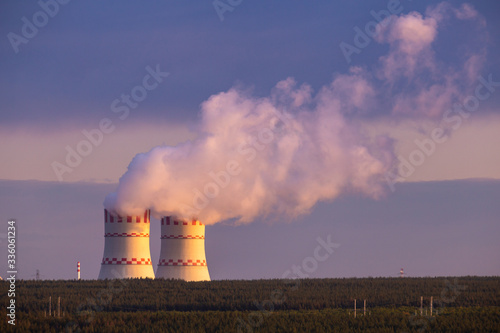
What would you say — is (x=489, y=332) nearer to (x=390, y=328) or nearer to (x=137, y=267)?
(x=390, y=328)

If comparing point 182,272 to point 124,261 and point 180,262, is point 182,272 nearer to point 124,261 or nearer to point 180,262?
point 180,262

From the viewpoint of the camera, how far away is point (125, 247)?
5947 cm

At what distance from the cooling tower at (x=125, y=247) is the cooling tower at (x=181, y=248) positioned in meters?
1.33

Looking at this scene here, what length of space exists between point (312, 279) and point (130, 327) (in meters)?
32.8

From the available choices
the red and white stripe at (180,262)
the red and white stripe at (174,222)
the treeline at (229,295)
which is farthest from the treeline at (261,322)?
the red and white stripe at (174,222)

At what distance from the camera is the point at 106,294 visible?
188 feet

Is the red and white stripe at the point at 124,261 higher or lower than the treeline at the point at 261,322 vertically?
higher

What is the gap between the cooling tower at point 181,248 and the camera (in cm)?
6009

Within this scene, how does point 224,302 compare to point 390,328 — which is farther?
point 224,302

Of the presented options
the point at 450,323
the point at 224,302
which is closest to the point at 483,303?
the point at 450,323

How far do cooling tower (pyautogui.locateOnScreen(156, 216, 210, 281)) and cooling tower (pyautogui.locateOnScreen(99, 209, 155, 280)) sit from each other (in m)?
1.33

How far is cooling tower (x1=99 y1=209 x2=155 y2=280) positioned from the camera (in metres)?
59.5

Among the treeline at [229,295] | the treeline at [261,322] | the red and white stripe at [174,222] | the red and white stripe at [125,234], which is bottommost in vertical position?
the treeline at [261,322]

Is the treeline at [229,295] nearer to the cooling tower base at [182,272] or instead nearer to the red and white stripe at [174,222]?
the cooling tower base at [182,272]
